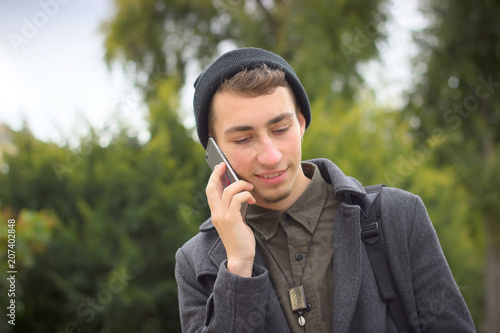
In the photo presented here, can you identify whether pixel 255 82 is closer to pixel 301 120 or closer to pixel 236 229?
pixel 301 120

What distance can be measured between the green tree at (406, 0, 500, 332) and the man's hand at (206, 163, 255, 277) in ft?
28.7

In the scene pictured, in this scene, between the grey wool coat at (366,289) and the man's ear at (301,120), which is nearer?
the grey wool coat at (366,289)

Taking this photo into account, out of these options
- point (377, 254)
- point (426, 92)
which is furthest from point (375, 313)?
point (426, 92)

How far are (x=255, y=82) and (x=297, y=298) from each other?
889 millimetres

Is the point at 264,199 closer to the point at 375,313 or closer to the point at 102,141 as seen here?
the point at 375,313

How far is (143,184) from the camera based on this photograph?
542cm

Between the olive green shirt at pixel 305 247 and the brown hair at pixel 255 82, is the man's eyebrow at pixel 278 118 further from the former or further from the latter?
the olive green shirt at pixel 305 247

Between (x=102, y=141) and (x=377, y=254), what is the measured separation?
4.68 meters

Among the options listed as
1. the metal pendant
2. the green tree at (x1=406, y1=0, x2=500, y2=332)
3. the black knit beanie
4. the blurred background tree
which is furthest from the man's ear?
the green tree at (x1=406, y1=0, x2=500, y2=332)

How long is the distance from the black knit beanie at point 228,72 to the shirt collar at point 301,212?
43cm

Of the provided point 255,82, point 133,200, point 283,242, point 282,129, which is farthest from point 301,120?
point 133,200

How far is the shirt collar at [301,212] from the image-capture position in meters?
2.03

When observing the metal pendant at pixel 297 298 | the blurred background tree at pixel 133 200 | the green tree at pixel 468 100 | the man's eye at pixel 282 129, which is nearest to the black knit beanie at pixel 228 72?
the man's eye at pixel 282 129

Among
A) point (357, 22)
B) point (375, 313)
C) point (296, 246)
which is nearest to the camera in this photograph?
point (375, 313)
